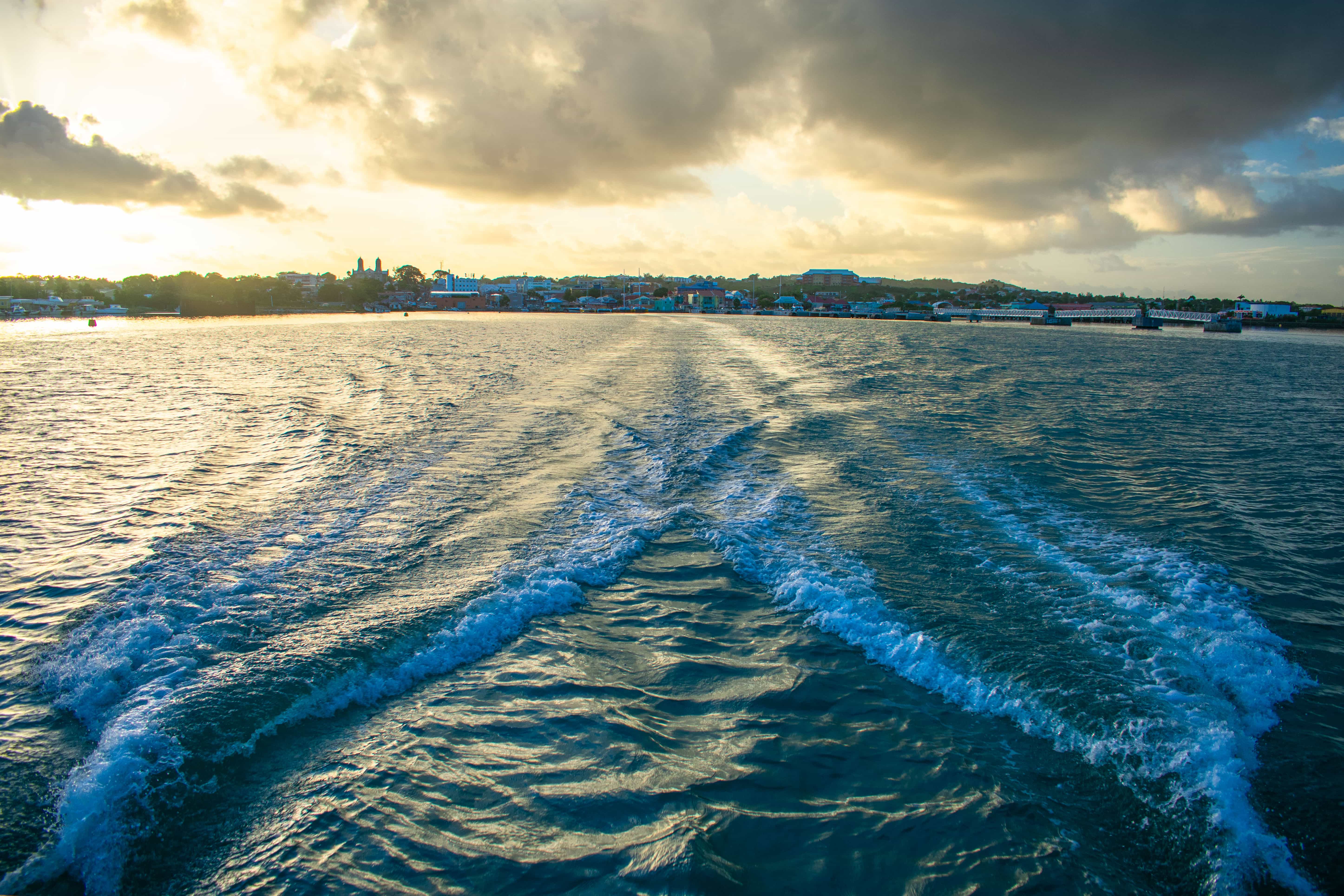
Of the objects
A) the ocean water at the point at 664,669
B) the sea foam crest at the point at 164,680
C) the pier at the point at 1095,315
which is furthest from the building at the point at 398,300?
the sea foam crest at the point at 164,680

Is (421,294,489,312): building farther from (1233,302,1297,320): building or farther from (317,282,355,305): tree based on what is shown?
(1233,302,1297,320): building

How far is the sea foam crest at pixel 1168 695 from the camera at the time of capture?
355 cm

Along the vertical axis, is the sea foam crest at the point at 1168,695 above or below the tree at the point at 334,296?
below

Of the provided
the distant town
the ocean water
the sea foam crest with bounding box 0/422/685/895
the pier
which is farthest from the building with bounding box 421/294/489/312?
the sea foam crest with bounding box 0/422/685/895

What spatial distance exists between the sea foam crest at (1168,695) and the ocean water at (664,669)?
3 centimetres

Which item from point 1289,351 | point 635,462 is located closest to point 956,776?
point 635,462

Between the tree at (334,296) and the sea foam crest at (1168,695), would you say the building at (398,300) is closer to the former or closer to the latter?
the tree at (334,296)

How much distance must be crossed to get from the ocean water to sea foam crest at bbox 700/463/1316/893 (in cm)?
3

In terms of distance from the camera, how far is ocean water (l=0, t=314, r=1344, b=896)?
3.35 m

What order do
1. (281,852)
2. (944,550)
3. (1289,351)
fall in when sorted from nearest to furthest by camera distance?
1. (281,852)
2. (944,550)
3. (1289,351)

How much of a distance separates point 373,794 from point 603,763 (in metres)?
1.37

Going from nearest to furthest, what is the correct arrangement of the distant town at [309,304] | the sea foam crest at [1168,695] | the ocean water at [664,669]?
1. the ocean water at [664,669]
2. the sea foam crest at [1168,695]
3. the distant town at [309,304]

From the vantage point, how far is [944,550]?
7555 mm

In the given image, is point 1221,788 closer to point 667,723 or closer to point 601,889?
point 667,723
